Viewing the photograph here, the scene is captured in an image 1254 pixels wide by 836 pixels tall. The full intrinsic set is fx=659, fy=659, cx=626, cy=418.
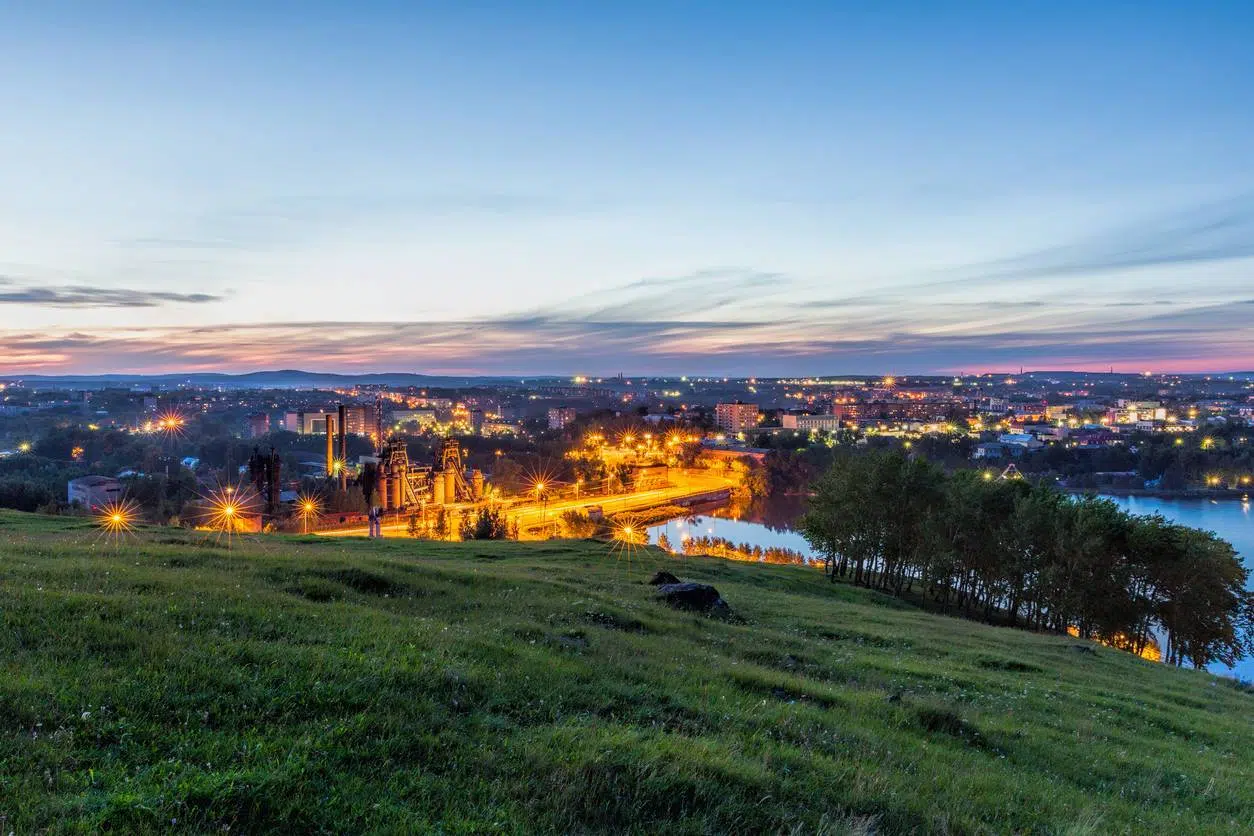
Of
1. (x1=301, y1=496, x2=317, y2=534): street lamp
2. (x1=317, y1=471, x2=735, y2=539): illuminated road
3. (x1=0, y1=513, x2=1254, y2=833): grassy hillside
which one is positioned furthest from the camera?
(x1=317, y1=471, x2=735, y2=539): illuminated road

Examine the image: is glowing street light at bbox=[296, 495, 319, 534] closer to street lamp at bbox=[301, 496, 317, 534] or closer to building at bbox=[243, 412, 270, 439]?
street lamp at bbox=[301, 496, 317, 534]

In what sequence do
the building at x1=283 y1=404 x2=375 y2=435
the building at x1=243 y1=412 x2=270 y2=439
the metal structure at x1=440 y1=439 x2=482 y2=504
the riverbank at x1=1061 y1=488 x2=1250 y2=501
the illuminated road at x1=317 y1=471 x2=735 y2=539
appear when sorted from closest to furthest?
the illuminated road at x1=317 y1=471 x2=735 y2=539, the metal structure at x1=440 y1=439 x2=482 y2=504, the riverbank at x1=1061 y1=488 x2=1250 y2=501, the building at x1=283 y1=404 x2=375 y2=435, the building at x1=243 y1=412 x2=270 y2=439

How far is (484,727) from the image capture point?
6.94m

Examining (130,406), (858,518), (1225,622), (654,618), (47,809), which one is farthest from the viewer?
(130,406)

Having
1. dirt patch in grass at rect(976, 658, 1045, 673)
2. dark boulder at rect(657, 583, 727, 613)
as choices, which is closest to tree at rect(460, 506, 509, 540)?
dark boulder at rect(657, 583, 727, 613)

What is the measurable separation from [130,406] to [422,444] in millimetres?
104801

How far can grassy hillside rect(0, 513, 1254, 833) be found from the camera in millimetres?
5295

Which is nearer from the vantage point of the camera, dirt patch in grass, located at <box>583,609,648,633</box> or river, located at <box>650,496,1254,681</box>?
dirt patch in grass, located at <box>583,609,648,633</box>

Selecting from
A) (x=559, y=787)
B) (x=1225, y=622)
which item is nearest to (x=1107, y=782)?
(x=559, y=787)

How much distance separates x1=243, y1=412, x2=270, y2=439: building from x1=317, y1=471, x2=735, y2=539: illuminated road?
10731 cm

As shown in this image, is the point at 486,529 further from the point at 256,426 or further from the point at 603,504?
the point at 256,426

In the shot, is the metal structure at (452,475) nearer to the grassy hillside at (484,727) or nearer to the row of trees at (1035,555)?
the row of trees at (1035,555)

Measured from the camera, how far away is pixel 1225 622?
119 feet

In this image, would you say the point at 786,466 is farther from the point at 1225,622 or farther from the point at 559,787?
the point at 559,787
